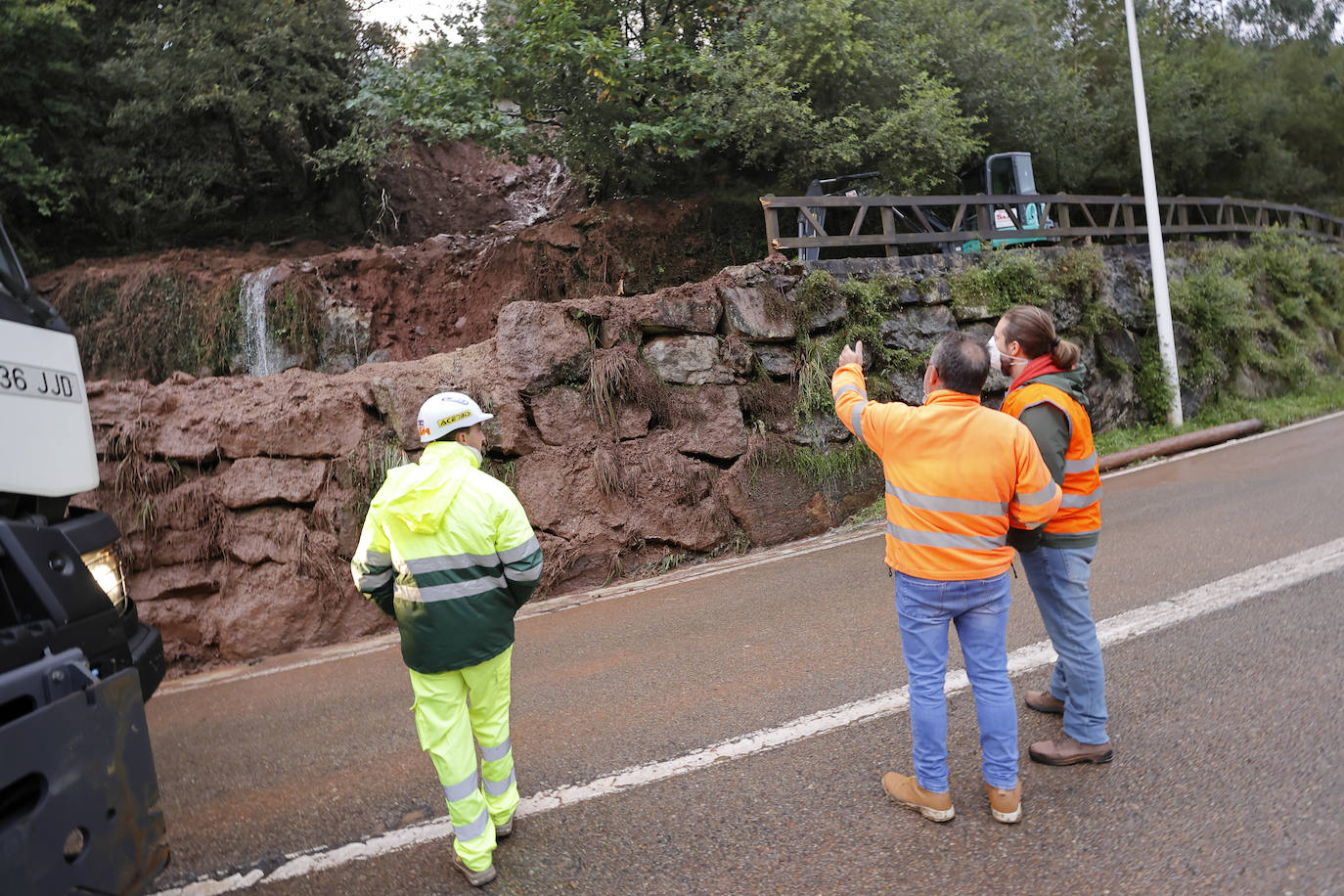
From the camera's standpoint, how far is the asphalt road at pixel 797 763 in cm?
311

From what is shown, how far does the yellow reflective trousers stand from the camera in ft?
10.8

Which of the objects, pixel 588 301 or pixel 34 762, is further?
pixel 588 301

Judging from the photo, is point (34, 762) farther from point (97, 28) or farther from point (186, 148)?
point (97, 28)

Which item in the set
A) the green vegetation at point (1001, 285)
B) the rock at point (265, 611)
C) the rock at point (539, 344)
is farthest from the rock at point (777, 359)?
the rock at point (265, 611)

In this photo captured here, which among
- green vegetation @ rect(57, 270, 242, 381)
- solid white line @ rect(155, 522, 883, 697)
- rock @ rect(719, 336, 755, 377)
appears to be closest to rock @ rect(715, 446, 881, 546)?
solid white line @ rect(155, 522, 883, 697)

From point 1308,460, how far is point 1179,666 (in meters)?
7.77

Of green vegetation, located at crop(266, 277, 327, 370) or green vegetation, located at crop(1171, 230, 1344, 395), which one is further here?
green vegetation, located at crop(1171, 230, 1344, 395)

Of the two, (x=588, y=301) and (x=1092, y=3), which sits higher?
(x=1092, y=3)

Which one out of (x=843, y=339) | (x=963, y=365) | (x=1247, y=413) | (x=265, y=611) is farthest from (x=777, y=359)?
(x=1247, y=413)

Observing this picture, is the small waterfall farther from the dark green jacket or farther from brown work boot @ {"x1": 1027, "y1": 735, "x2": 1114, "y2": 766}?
brown work boot @ {"x1": 1027, "y1": 735, "x2": 1114, "y2": 766}

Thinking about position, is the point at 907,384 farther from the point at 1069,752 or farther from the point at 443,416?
the point at 443,416

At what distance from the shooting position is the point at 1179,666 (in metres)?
4.53

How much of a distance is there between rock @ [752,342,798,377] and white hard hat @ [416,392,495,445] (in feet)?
22.4

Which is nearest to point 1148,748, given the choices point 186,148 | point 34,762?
point 34,762
